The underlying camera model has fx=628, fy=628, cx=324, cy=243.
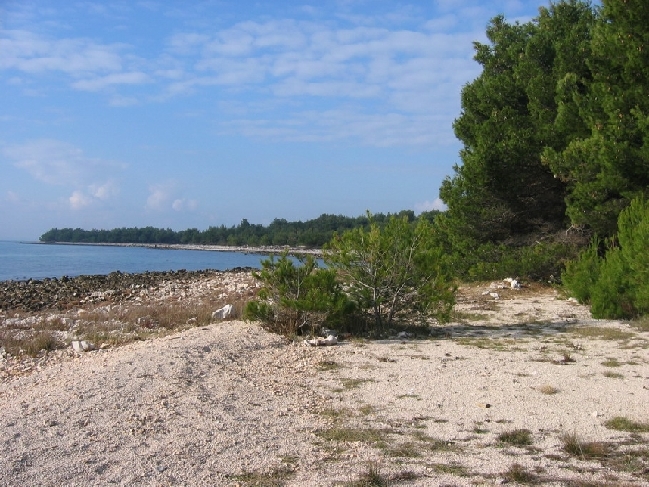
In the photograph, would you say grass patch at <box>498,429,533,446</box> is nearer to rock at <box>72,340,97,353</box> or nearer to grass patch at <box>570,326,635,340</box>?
grass patch at <box>570,326,635,340</box>

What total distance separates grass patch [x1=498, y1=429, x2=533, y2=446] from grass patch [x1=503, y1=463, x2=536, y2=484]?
2.11ft

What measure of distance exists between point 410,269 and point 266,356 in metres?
3.18

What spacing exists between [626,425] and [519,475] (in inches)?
66.8

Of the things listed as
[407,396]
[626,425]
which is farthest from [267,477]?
[626,425]

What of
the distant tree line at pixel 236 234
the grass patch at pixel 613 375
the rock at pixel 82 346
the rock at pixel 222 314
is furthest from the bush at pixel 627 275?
the distant tree line at pixel 236 234

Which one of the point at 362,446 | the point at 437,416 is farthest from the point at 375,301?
the point at 362,446

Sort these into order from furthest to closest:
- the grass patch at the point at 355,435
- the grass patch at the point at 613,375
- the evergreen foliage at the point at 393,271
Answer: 1. the evergreen foliage at the point at 393,271
2. the grass patch at the point at 613,375
3. the grass patch at the point at 355,435

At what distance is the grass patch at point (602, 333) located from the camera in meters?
9.46

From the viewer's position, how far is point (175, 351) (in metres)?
8.05

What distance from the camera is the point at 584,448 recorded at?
4.64 metres

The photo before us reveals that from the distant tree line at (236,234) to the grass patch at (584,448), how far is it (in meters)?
68.0

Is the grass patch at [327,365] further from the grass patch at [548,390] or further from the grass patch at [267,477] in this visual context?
the grass patch at [267,477]

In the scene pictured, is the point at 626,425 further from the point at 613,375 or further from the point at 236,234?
the point at 236,234

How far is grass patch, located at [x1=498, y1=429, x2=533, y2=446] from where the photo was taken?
4855 millimetres
